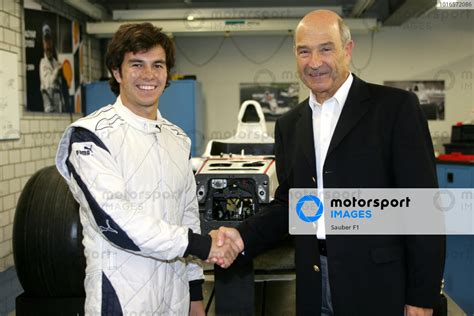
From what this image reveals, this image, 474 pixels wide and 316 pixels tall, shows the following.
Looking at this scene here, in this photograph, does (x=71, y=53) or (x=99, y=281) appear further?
(x=71, y=53)

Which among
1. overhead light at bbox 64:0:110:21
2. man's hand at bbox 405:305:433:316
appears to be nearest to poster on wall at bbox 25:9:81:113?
overhead light at bbox 64:0:110:21

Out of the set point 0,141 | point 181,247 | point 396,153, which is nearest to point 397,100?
point 396,153

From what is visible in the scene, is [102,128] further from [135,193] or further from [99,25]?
[99,25]

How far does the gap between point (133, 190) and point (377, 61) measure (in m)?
6.73

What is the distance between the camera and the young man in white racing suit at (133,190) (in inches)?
63.8

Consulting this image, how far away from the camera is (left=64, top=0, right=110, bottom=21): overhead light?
20.0 ft

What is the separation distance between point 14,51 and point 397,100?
462 cm

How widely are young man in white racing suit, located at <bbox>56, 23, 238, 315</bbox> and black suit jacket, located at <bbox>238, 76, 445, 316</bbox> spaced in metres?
0.51

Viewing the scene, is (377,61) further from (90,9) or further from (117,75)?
(117,75)

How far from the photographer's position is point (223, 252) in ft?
6.75

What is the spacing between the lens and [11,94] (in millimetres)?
4949

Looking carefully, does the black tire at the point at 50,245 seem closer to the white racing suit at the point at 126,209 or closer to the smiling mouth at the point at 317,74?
the white racing suit at the point at 126,209

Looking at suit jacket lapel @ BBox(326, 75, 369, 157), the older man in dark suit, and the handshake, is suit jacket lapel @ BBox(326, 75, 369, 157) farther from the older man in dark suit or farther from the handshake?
the handshake

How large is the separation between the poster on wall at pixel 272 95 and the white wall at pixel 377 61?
10 cm
